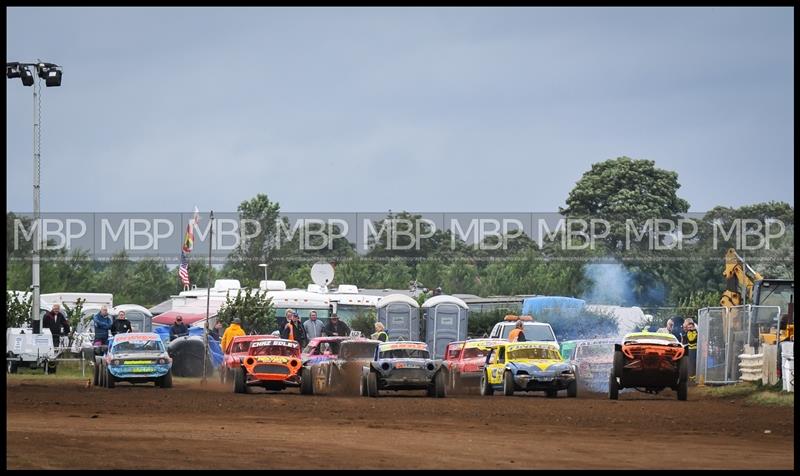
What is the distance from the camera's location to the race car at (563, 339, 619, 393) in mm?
36906

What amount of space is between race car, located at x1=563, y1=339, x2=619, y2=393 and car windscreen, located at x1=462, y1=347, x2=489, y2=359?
1.99 metres

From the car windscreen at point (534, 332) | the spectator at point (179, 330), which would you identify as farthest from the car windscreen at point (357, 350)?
the spectator at point (179, 330)

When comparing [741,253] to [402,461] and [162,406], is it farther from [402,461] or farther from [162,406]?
[402,461]

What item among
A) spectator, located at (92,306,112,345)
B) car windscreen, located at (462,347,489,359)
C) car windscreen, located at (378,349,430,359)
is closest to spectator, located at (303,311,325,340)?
spectator, located at (92,306,112,345)

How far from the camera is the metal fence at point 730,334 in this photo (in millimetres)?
35094

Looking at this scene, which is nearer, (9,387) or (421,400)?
(421,400)

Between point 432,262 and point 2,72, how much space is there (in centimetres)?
6191

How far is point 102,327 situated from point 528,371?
40.7 ft

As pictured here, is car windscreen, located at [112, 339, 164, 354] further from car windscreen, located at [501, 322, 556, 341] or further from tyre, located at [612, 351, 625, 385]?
car windscreen, located at [501, 322, 556, 341]

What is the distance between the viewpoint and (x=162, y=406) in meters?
28.6

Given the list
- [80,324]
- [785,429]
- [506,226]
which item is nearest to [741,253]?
[506,226]

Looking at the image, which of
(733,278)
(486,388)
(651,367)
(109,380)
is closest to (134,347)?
(109,380)

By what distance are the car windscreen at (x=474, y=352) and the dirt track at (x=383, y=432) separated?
3.93m

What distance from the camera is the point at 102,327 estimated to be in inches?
1588
